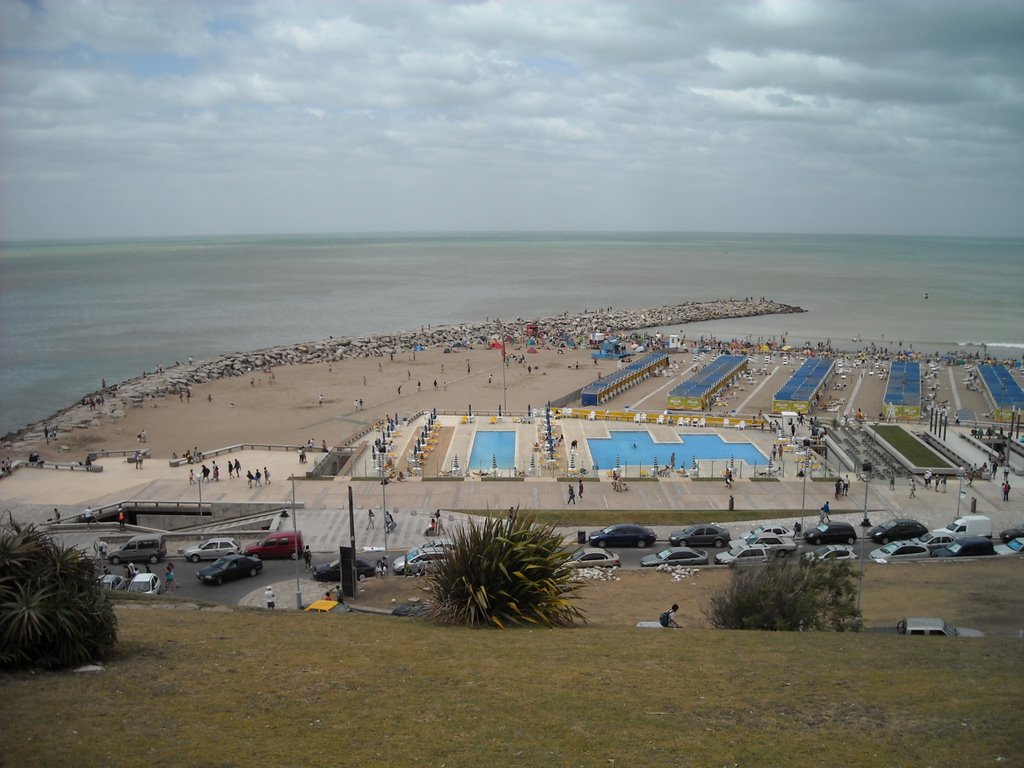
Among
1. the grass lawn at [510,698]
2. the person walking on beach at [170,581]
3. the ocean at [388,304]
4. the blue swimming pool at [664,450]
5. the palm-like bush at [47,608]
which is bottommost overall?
the person walking on beach at [170,581]

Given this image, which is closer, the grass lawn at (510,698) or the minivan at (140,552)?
the grass lawn at (510,698)

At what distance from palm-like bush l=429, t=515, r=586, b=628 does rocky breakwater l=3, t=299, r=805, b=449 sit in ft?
109

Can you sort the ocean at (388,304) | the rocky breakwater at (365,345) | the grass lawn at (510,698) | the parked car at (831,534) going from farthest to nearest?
the ocean at (388,304) → the rocky breakwater at (365,345) → the parked car at (831,534) → the grass lawn at (510,698)

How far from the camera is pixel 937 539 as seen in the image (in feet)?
71.6

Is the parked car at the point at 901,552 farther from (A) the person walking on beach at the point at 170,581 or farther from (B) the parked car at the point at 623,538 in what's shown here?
(A) the person walking on beach at the point at 170,581

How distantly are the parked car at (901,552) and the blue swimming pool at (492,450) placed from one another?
1396 cm

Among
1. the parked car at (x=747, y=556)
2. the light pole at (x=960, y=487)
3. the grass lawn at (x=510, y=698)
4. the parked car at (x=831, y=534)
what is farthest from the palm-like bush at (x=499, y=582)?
the light pole at (x=960, y=487)

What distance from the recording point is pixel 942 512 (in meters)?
25.2

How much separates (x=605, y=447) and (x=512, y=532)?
2061 cm

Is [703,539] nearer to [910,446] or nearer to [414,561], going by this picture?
[414,561]

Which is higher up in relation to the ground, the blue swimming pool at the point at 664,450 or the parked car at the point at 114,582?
the blue swimming pool at the point at 664,450

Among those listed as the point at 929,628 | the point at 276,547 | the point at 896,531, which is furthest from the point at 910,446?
the point at 276,547

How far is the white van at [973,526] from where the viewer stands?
74.1 ft

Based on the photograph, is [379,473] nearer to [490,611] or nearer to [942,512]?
[490,611]
